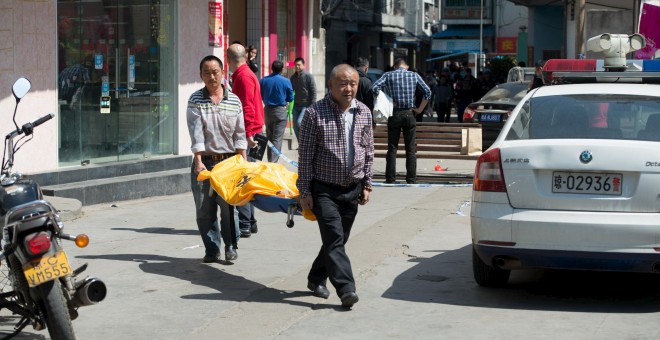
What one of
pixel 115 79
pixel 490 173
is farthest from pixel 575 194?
pixel 115 79

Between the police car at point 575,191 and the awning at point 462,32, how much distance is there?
62.8 m

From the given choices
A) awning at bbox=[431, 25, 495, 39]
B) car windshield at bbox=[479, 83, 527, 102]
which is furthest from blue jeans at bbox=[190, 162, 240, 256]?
awning at bbox=[431, 25, 495, 39]

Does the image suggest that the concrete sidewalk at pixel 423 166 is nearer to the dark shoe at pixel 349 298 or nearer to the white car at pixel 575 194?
the white car at pixel 575 194

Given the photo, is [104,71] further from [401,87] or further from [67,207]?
[401,87]

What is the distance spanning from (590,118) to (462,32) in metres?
64.8

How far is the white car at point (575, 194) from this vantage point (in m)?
7.01

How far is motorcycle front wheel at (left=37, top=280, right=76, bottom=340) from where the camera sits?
5680mm

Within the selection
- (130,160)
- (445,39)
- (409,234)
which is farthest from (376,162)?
(445,39)

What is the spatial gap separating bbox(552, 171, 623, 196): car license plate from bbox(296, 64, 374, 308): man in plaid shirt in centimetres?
133

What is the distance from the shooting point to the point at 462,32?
7144 cm

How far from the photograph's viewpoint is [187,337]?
659 centimetres

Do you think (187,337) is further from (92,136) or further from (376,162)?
(376,162)

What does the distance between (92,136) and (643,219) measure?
7829mm

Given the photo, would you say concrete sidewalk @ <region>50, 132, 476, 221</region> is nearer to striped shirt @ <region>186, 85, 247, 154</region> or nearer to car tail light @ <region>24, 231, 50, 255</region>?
striped shirt @ <region>186, 85, 247, 154</region>
